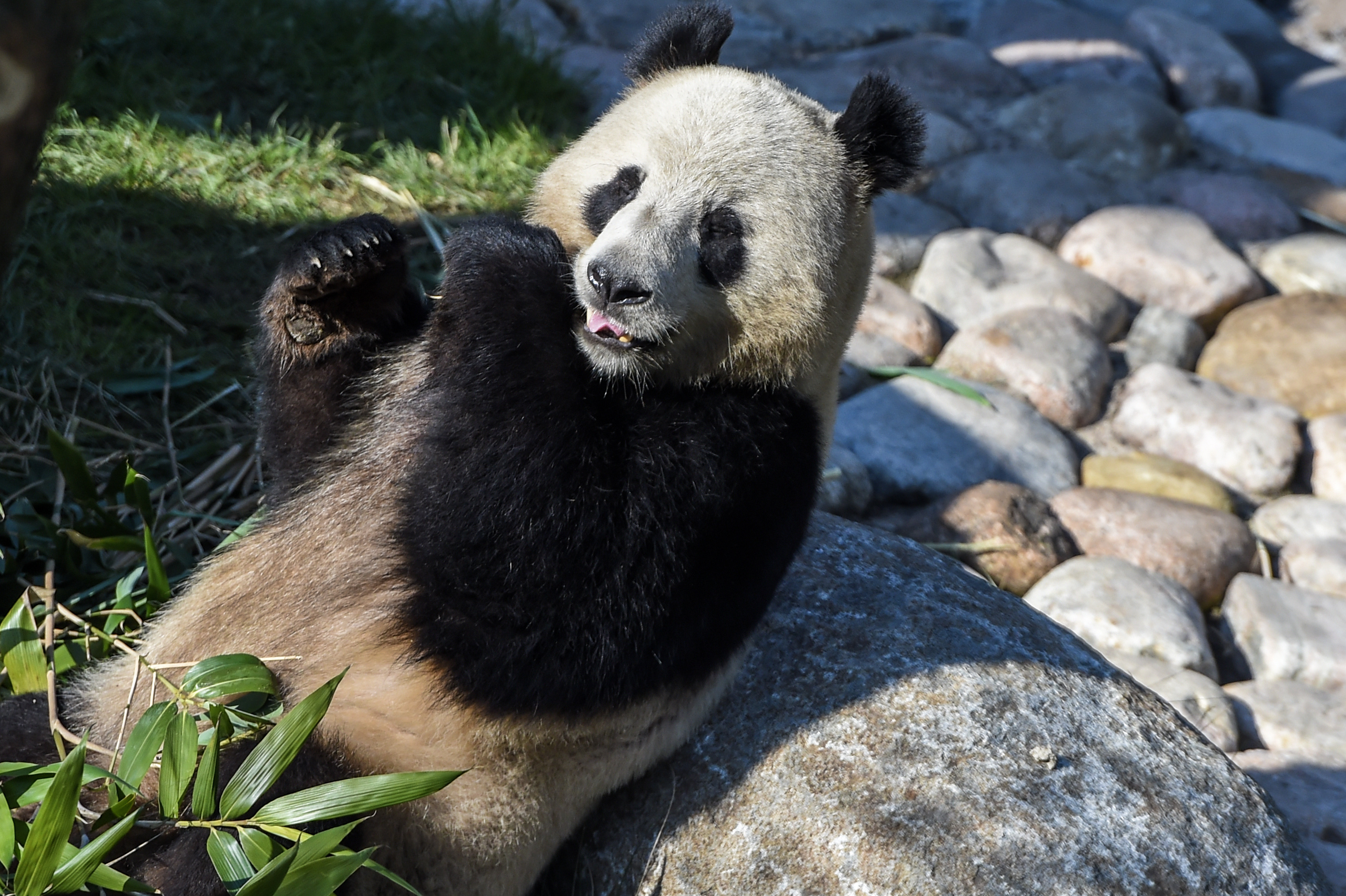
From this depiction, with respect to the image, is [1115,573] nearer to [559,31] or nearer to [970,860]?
[970,860]

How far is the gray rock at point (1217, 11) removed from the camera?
28.3 ft

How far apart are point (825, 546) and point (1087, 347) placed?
2808 mm

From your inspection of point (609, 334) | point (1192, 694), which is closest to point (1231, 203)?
point (1192, 694)

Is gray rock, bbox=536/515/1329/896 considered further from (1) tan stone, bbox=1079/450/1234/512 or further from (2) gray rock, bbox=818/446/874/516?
(1) tan stone, bbox=1079/450/1234/512

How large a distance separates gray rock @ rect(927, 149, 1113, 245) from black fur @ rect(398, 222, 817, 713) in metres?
4.43

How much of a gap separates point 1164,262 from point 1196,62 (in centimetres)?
278

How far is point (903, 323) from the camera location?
5223mm

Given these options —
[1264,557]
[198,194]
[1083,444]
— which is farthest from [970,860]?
[198,194]

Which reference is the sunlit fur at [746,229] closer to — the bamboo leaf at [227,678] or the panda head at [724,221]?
the panda head at [724,221]

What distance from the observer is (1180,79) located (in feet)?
25.0

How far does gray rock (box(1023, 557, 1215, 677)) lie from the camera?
3.93 m

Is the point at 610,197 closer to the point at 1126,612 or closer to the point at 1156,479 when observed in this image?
the point at 1126,612

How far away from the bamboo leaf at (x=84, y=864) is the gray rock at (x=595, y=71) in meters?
4.58

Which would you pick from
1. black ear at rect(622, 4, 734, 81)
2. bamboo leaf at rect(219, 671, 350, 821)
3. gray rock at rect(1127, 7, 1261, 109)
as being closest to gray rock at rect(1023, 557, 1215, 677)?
black ear at rect(622, 4, 734, 81)
